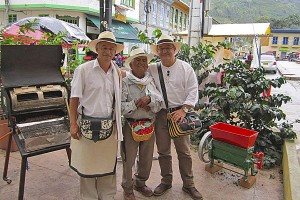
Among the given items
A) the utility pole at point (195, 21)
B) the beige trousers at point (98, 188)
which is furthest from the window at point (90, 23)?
the beige trousers at point (98, 188)

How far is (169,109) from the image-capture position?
2996 mm

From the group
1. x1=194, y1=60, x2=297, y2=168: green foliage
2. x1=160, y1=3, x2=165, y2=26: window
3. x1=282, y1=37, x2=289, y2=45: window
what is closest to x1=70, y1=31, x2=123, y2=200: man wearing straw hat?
x1=194, y1=60, x2=297, y2=168: green foliage

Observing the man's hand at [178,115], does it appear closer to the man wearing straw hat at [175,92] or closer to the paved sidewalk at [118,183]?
the man wearing straw hat at [175,92]

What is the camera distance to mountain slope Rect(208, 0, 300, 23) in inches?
2367

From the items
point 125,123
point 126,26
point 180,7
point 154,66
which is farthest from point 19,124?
point 180,7

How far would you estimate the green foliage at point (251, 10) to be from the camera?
6012 centimetres

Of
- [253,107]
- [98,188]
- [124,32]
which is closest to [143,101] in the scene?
[98,188]

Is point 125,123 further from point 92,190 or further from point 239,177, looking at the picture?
point 239,177

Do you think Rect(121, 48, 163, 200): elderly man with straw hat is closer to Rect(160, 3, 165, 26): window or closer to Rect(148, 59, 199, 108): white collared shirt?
Rect(148, 59, 199, 108): white collared shirt

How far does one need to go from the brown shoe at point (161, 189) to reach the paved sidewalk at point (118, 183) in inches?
1.8

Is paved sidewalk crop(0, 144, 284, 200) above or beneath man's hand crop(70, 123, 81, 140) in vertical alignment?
beneath

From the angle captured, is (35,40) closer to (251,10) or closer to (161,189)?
(161,189)

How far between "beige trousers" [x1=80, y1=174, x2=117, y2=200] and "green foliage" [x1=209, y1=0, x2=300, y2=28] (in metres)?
49.2

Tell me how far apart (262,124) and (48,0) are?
1389 cm
